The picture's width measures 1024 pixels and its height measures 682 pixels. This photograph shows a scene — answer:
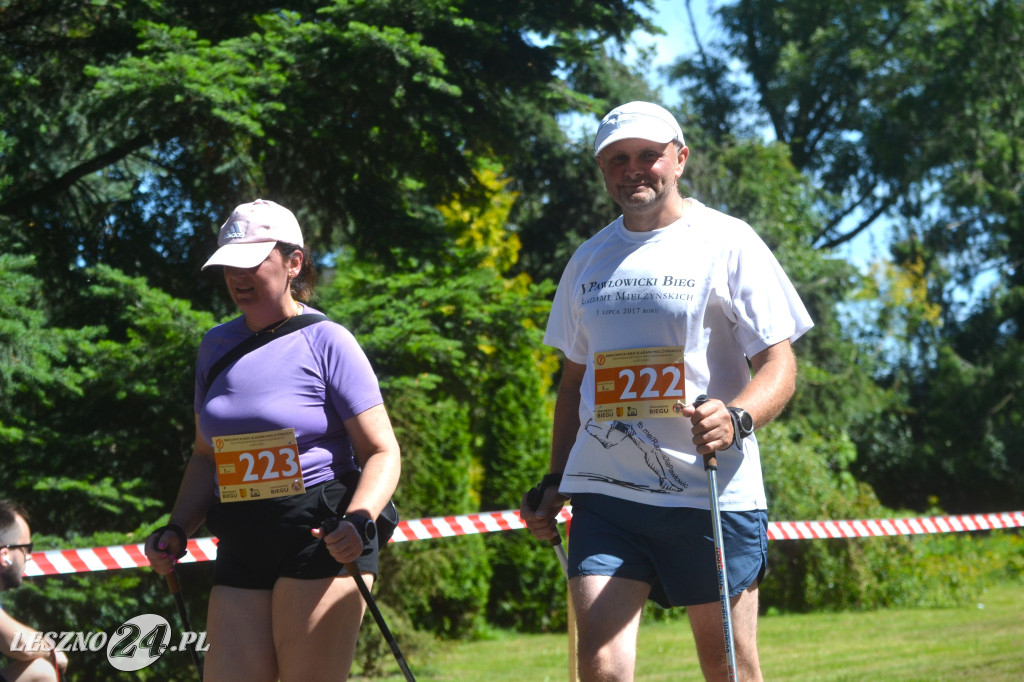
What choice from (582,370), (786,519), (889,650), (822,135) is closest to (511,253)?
(786,519)

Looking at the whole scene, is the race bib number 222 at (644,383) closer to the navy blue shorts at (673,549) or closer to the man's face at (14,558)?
the navy blue shorts at (673,549)

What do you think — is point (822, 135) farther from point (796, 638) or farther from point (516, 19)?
point (516, 19)

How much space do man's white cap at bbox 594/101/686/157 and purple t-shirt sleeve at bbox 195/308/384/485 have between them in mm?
925

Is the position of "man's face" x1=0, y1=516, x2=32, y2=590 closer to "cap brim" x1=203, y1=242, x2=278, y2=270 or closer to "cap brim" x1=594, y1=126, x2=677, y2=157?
"cap brim" x1=203, y1=242, x2=278, y2=270

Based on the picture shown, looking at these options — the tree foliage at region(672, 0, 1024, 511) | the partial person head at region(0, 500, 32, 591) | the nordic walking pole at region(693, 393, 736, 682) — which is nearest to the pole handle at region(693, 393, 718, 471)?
the nordic walking pole at region(693, 393, 736, 682)

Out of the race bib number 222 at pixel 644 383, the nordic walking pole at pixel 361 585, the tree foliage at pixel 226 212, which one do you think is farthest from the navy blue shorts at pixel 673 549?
the tree foliage at pixel 226 212

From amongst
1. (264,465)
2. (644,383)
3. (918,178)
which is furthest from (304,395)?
(918,178)

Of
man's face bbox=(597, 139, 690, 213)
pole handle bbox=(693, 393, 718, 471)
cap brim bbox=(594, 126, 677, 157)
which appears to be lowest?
pole handle bbox=(693, 393, 718, 471)

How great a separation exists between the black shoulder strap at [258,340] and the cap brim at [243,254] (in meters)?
0.20

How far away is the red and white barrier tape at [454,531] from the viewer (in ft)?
17.4

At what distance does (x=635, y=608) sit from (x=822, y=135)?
31.7 m

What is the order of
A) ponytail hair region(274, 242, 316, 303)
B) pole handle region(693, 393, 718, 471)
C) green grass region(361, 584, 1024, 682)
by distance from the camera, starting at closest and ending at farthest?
pole handle region(693, 393, 718, 471)
ponytail hair region(274, 242, 316, 303)
green grass region(361, 584, 1024, 682)

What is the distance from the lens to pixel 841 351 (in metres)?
21.1

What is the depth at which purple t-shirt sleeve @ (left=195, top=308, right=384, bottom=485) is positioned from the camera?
3049 mm
